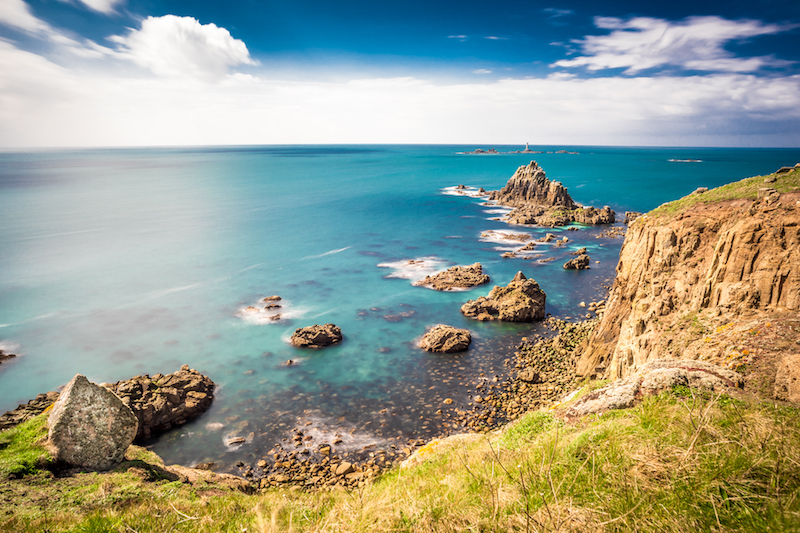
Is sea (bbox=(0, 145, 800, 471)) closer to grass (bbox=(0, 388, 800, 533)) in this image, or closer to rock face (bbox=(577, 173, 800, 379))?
rock face (bbox=(577, 173, 800, 379))

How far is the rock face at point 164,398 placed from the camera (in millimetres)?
23406

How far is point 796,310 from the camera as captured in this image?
47.8 ft

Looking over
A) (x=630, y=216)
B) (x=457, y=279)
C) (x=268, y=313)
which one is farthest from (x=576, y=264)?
(x=630, y=216)

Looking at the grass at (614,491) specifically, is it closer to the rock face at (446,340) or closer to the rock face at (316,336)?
the rock face at (446,340)

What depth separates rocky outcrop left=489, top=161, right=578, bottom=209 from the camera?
3536 inches

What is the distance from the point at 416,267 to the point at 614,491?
49.8m

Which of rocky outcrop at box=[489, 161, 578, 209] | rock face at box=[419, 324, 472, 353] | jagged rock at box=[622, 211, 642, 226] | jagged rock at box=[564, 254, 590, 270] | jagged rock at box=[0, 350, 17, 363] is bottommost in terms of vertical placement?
jagged rock at box=[0, 350, 17, 363]

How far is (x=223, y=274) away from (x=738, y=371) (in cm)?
5378

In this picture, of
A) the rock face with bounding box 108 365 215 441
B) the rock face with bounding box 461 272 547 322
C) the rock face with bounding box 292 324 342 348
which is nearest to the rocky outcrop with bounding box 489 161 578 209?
the rock face with bounding box 461 272 547 322

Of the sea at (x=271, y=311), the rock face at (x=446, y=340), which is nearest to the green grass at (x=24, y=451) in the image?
the sea at (x=271, y=311)

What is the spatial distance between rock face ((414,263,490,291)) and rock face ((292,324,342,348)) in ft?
51.0

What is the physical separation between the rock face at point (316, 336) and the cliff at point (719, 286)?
21.1 meters

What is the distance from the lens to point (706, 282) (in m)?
17.6

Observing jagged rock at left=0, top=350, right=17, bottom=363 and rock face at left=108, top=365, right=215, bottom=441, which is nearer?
rock face at left=108, top=365, right=215, bottom=441
